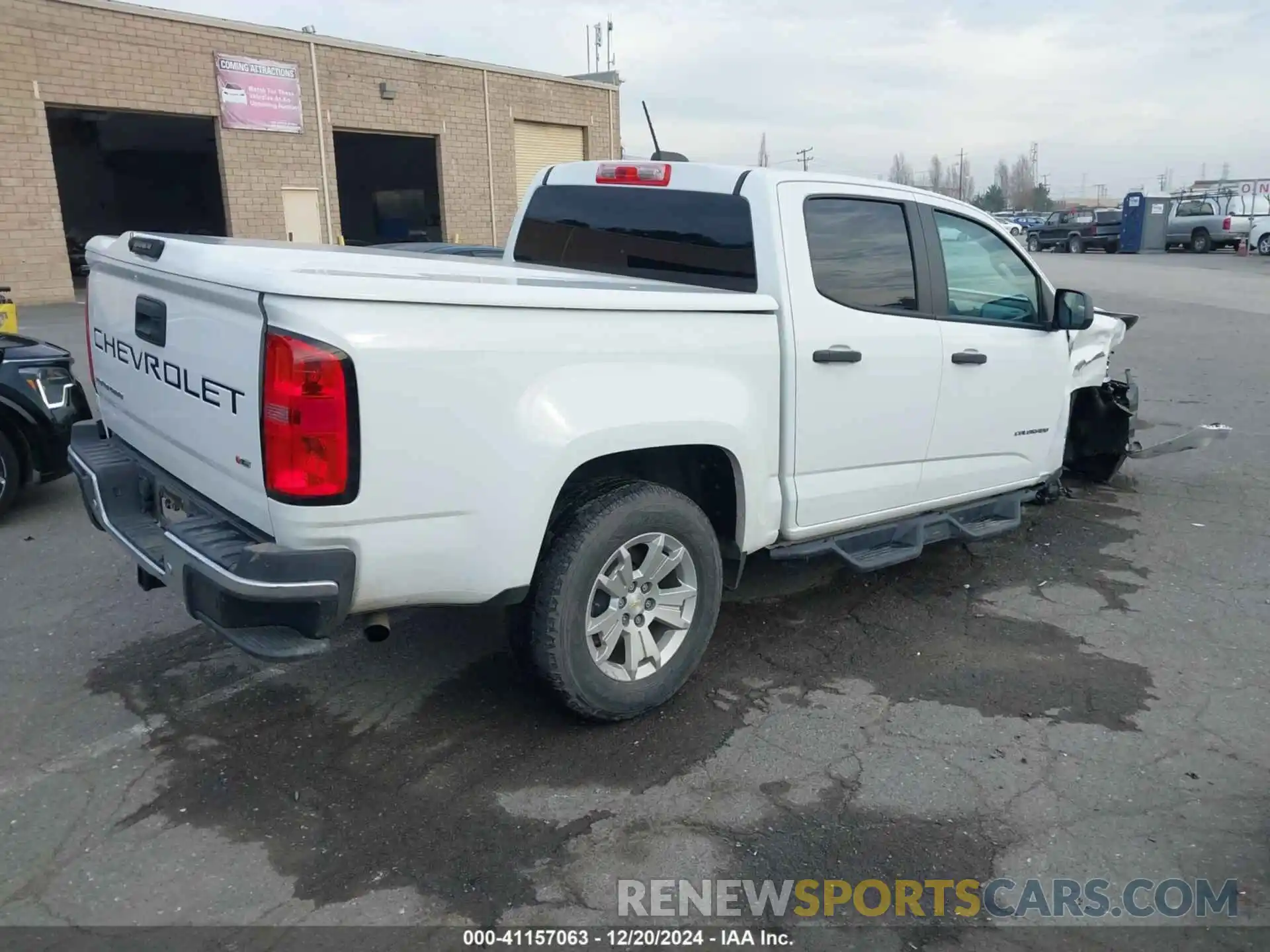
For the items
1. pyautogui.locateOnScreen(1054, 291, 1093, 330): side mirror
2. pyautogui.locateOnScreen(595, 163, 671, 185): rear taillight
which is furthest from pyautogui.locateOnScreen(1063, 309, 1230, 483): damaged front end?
pyautogui.locateOnScreen(595, 163, 671, 185): rear taillight

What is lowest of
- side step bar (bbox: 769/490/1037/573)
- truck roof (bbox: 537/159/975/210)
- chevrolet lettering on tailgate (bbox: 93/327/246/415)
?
side step bar (bbox: 769/490/1037/573)

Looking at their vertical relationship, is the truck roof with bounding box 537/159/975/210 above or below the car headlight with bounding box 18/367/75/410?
above

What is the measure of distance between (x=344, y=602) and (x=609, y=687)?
43.2 inches

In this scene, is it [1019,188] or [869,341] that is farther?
[1019,188]

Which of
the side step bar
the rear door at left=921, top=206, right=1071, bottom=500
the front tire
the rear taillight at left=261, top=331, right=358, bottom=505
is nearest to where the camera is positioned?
the rear taillight at left=261, top=331, right=358, bottom=505

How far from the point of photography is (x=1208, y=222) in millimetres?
37750

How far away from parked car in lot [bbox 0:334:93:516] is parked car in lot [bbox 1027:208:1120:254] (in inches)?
1643

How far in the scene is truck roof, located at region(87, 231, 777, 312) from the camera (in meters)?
2.95

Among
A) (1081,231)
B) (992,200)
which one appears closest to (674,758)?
(1081,231)

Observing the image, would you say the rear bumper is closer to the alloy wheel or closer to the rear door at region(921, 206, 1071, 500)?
the alloy wheel

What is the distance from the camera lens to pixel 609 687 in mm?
3736

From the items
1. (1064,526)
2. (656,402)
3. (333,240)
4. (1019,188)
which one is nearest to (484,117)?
(333,240)

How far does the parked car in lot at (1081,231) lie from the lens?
134 feet

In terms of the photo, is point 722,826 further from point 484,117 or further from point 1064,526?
point 484,117
